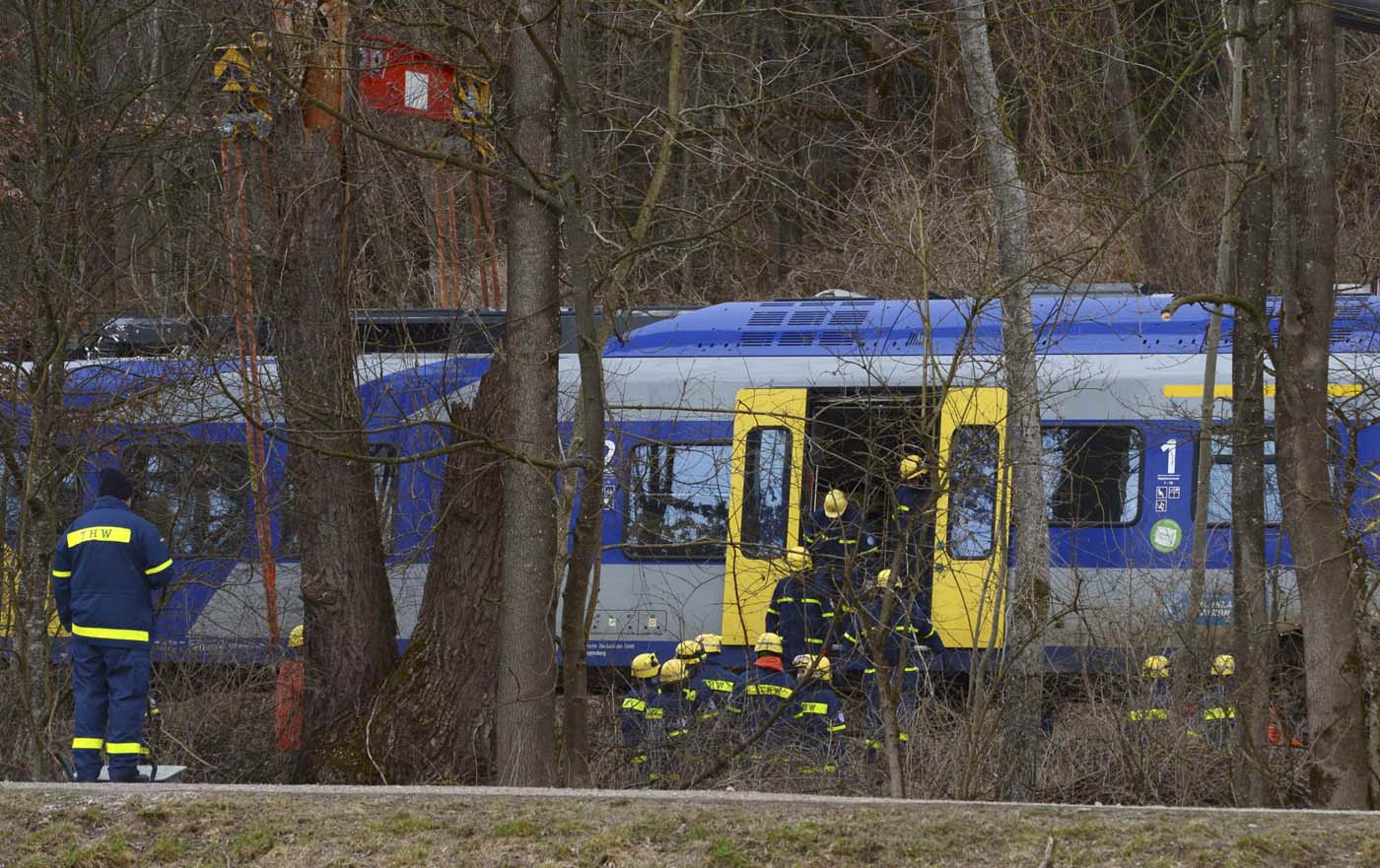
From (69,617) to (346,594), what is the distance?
1.70 meters

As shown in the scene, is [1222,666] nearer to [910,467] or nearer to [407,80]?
[910,467]

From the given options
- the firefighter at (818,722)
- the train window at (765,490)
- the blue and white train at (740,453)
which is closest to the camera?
the firefighter at (818,722)

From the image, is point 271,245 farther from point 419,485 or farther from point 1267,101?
point 1267,101

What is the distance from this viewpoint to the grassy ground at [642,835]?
4.73 meters

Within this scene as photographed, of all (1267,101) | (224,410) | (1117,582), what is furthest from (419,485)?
(1267,101)

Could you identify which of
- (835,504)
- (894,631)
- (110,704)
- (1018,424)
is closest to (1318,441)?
(1018,424)

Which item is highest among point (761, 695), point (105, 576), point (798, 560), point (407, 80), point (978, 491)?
point (407, 80)

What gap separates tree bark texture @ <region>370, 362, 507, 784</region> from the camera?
338 inches

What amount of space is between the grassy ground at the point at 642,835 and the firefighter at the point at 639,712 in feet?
11.2

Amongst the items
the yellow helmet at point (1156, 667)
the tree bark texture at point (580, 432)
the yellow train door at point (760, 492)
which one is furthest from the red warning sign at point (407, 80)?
the yellow helmet at point (1156, 667)

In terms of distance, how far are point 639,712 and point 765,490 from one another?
287 cm

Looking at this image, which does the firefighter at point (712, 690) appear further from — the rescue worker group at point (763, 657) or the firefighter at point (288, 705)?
the firefighter at point (288, 705)

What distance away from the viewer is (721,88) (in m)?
13.2

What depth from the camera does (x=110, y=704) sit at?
8.16 meters
